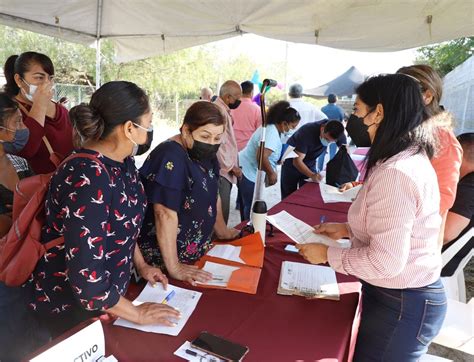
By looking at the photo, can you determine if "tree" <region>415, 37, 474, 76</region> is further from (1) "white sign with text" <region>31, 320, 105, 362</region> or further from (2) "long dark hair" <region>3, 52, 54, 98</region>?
(1) "white sign with text" <region>31, 320, 105, 362</region>

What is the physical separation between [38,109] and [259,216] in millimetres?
1346

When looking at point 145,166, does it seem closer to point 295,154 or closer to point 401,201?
point 401,201

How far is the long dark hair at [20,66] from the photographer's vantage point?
2.04 metres

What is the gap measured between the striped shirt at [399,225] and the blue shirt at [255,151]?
1.98 meters

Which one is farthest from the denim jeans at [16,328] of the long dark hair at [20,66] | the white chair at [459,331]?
the white chair at [459,331]

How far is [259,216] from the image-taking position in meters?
1.61

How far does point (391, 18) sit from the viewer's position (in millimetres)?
3066

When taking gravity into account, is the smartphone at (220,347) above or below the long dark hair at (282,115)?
below

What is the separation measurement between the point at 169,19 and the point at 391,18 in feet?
6.86

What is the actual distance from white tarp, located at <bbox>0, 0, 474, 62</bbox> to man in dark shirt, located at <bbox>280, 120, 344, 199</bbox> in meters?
0.92

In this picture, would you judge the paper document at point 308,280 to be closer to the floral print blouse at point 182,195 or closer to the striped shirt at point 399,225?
the striped shirt at point 399,225

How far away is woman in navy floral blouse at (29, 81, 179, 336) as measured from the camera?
0.87m

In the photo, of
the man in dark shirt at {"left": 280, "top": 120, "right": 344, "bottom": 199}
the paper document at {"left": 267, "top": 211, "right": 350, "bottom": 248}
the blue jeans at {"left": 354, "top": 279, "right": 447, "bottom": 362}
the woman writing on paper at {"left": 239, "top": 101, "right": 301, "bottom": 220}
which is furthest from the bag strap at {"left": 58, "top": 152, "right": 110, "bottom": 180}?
the man in dark shirt at {"left": 280, "top": 120, "right": 344, "bottom": 199}

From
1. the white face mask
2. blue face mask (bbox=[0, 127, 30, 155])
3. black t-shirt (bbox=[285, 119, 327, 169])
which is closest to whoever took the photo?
blue face mask (bbox=[0, 127, 30, 155])
